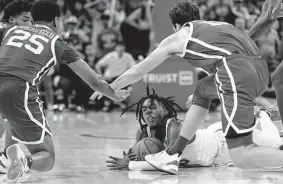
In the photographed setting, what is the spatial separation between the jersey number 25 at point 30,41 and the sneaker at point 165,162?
1466 mm

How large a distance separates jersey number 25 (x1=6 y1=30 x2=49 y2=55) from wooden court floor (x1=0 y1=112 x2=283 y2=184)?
117 cm

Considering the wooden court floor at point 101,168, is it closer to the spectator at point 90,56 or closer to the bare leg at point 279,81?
the bare leg at point 279,81

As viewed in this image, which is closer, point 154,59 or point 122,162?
point 154,59

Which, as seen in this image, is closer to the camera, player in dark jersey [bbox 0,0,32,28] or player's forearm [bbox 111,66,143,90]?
player's forearm [bbox 111,66,143,90]

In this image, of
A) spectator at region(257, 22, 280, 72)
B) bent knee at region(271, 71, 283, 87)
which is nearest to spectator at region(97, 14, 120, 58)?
spectator at region(257, 22, 280, 72)

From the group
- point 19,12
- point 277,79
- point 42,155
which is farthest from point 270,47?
point 42,155

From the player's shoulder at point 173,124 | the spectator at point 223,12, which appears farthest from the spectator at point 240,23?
the player's shoulder at point 173,124

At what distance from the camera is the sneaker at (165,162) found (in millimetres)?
6008

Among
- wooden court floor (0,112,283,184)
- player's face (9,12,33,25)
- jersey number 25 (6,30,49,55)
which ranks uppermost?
player's face (9,12,33,25)

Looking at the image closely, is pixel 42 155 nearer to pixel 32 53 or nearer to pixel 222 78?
pixel 32 53

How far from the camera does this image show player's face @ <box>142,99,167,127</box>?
6684 millimetres

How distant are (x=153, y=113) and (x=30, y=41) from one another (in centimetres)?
162

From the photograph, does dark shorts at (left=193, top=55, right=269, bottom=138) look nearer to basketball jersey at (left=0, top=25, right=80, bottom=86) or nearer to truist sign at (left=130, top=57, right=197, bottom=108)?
basketball jersey at (left=0, top=25, right=80, bottom=86)

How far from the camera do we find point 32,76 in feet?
18.5
